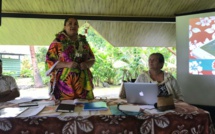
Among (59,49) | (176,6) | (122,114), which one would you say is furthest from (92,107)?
(176,6)

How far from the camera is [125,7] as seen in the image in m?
3.77

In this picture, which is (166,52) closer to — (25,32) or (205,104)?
(205,104)

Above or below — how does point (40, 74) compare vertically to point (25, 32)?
below

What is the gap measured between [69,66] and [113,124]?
2.56ft

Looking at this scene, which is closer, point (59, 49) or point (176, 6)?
point (59, 49)

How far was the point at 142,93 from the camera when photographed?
152 cm

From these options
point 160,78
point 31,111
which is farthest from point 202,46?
point 31,111

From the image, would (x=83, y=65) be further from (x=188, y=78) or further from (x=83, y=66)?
(x=188, y=78)

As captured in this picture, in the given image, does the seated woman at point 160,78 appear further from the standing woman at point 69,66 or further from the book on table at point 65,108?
the book on table at point 65,108

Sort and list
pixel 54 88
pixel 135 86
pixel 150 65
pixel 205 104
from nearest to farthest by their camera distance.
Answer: pixel 135 86
pixel 54 88
pixel 150 65
pixel 205 104

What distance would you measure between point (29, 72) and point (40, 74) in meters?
0.45

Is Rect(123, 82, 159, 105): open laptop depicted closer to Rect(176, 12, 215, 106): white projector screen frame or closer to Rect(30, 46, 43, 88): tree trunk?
Rect(176, 12, 215, 106): white projector screen frame

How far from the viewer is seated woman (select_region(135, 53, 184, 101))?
199 cm

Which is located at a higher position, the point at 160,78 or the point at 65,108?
the point at 160,78
